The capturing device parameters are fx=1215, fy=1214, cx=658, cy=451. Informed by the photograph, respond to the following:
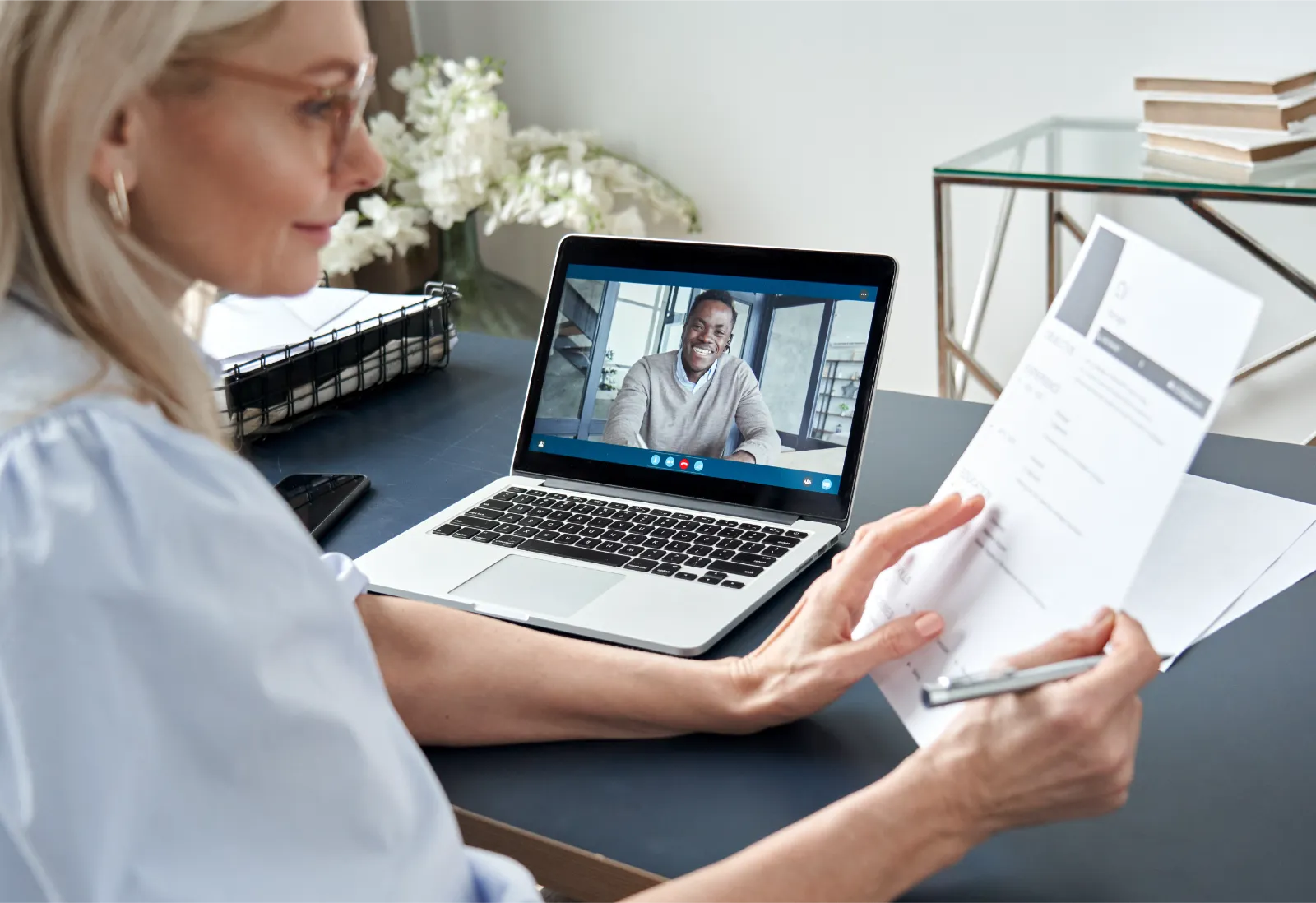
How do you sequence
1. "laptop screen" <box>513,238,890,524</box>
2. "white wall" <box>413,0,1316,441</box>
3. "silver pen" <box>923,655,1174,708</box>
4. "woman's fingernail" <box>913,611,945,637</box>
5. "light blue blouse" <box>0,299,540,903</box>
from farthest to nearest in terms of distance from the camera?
"white wall" <box>413,0,1316,441</box>
"laptop screen" <box>513,238,890,524</box>
"woman's fingernail" <box>913,611,945,637</box>
"silver pen" <box>923,655,1174,708</box>
"light blue blouse" <box>0,299,540,903</box>

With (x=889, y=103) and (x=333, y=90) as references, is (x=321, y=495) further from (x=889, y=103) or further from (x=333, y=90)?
(x=889, y=103)

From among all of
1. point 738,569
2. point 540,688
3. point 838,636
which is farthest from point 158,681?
point 738,569

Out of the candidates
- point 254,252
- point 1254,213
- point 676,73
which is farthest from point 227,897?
point 676,73

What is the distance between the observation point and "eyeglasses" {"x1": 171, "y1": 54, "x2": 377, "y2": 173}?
1.96 feet

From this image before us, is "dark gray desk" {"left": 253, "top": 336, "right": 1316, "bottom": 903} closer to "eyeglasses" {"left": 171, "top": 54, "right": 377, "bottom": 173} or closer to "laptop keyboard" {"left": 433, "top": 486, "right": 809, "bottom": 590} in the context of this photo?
"laptop keyboard" {"left": 433, "top": 486, "right": 809, "bottom": 590}

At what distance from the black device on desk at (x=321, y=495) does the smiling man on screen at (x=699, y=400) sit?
249mm

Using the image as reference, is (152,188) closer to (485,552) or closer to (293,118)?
(293,118)

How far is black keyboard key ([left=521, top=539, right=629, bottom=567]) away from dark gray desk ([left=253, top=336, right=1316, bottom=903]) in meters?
0.14

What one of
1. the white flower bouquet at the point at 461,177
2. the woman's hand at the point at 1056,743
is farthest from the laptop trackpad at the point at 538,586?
the white flower bouquet at the point at 461,177

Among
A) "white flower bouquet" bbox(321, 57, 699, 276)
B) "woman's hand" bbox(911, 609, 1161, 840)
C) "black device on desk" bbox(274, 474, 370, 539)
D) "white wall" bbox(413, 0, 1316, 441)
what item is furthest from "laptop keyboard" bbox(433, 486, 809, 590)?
"white wall" bbox(413, 0, 1316, 441)

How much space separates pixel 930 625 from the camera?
72 centimetres

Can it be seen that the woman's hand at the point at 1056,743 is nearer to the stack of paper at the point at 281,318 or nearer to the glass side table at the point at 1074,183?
the stack of paper at the point at 281,318

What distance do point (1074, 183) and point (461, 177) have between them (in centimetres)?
103

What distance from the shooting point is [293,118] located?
0.65m
